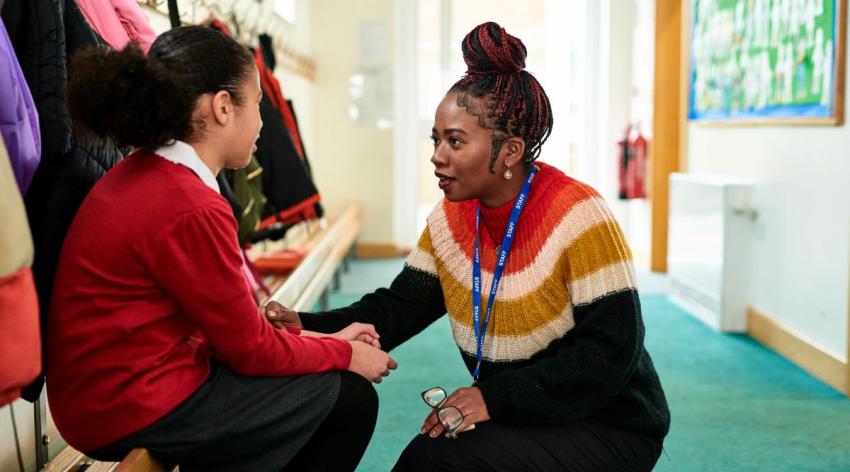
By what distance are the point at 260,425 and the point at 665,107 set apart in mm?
5005

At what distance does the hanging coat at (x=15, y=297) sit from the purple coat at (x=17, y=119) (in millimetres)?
351

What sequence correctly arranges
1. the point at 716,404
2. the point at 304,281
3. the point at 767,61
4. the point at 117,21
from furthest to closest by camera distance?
the point at 767,61
the point at 304,281
the point at 716,404
the point at 117,21

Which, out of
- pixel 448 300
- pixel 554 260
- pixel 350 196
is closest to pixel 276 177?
pixel 448 300

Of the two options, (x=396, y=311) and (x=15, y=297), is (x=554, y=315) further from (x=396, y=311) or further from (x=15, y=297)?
(x=15, y=297)

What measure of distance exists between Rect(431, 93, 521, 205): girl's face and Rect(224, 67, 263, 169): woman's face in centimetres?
33

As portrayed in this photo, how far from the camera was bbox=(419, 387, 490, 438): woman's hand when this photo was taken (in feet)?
4.92

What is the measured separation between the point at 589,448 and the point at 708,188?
320 cm

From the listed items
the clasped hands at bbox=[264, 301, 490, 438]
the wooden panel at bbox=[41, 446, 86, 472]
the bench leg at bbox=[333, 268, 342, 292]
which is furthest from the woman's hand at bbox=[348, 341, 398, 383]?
the bench leg at bbox=[333, 268, 342, 292]

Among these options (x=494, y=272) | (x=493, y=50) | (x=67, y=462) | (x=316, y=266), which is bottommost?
(x=67, y=462)

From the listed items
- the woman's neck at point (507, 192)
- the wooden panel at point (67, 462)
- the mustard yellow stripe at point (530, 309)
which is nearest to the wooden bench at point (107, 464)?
the wooden panel at point (67, 462)

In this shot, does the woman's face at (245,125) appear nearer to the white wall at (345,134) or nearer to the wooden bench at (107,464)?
the wooden bench at (107,464)

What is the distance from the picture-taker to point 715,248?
4441 millimetres

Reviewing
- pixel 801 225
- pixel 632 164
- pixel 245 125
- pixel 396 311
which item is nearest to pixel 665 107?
pixel 632 164

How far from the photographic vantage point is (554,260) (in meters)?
1.59
